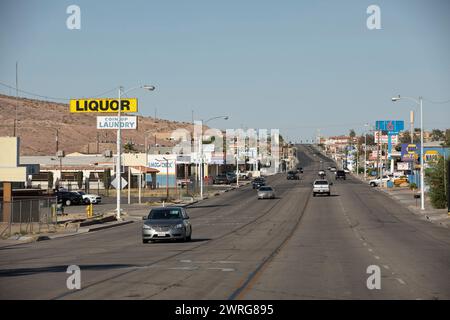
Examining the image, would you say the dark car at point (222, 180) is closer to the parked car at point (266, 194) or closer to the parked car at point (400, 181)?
the parked car at point (400, 181)

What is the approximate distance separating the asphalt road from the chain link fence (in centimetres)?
439

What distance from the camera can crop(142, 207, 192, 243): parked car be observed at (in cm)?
3184

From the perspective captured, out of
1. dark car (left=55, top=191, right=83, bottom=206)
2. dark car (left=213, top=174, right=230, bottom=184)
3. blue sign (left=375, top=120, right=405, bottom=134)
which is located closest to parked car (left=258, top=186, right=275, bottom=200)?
dark car (left=55, top=191, right=83, bottom=206)

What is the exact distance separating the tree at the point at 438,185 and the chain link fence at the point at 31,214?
29226 mm

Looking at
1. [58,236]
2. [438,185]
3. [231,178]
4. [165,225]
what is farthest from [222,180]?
[165,225]

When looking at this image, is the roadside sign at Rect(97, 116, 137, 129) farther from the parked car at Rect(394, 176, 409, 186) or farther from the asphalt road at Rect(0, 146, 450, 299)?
the parked car at Rect(394, 176, 409, 186)

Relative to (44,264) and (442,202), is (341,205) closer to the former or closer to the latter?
(442,202)

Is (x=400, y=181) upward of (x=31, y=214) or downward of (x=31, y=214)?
upward

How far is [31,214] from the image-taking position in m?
45.7

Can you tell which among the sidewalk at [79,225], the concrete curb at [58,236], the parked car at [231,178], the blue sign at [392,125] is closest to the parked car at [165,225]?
the concrete curb at [58,236]

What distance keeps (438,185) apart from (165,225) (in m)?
34.2

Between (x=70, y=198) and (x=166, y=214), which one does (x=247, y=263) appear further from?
(x=70, y=198)

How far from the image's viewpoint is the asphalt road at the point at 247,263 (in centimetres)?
1634
